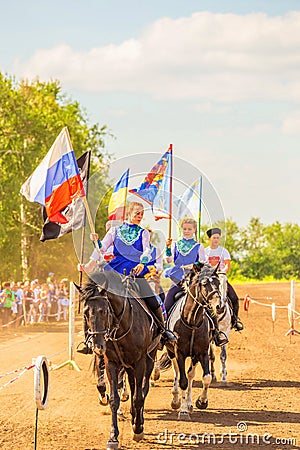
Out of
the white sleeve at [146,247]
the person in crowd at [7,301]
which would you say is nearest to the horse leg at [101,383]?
the white sleeve at [146,247]

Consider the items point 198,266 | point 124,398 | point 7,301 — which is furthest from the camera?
point 7,301

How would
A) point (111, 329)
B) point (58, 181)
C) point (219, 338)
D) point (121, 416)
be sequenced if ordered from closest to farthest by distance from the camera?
point (111, 329), point (121, 416), point (219, 338), point (58, 181)

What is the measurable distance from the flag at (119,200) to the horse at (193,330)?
2.30m

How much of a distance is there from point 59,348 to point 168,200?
31.7 ft

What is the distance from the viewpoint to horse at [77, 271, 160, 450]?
954 centimetres

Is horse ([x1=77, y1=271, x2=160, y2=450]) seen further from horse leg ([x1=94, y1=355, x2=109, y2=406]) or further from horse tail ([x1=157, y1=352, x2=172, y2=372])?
horse tail ([x1=157, y1=352, x2=172, y2=372])

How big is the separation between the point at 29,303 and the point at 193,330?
66.6 feet

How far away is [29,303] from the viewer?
105ft

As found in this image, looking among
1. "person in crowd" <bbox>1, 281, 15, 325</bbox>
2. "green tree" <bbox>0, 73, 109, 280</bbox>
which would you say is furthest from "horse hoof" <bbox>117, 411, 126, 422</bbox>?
"green tree" <bbox>0, 73, 109, 280</bbox>

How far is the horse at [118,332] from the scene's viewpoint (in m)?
9.54

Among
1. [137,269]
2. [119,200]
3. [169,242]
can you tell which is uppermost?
[119,200]

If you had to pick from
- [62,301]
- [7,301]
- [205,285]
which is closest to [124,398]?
[205,285]

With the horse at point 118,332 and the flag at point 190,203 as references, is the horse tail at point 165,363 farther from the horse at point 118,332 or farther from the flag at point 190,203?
the horse at point 118,332

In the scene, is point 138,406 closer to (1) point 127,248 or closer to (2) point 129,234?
(1) point 127,248
